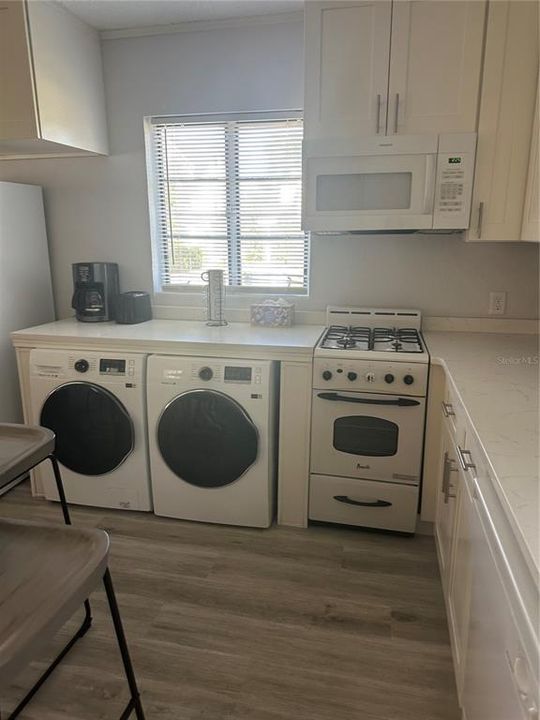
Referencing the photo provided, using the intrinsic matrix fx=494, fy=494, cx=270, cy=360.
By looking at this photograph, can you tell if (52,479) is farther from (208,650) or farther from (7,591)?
(7,591)

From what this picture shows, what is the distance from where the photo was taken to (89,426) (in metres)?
2.52

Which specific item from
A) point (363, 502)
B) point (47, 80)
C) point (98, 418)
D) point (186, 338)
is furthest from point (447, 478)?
point (47, 80)

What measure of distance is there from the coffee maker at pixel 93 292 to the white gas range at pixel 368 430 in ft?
4.34

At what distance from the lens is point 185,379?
2379mm

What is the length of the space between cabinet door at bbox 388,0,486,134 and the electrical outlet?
87cm

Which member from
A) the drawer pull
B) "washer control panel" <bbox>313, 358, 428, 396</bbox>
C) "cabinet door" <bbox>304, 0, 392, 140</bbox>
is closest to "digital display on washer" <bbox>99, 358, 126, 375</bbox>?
"washer control panel" <bbox>313, 358, 428, 396</bbox>

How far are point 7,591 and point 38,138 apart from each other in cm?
216

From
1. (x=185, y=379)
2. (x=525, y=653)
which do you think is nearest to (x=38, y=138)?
(x=185, y=379)

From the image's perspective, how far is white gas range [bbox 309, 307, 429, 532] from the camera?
2.20 m

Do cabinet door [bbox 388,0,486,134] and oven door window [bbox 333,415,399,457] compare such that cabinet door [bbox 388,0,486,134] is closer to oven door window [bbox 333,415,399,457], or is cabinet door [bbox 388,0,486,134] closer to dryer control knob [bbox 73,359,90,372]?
oven door window [bbox 333,415,399,457]

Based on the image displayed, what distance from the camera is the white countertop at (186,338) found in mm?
2314

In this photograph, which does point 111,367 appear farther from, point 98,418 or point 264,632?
point 264,632

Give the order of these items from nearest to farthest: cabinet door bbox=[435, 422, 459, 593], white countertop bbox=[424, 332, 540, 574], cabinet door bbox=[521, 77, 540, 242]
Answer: white countertop bbox=[424, 332, 540, 574]
cabinet door bbox=[435, 422, 459, 593]
cabinet door bbox=[521, 77, 540, 242]

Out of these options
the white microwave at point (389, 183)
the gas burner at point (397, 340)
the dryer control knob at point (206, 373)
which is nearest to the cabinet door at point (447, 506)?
the gas burner at point (397, 340)
